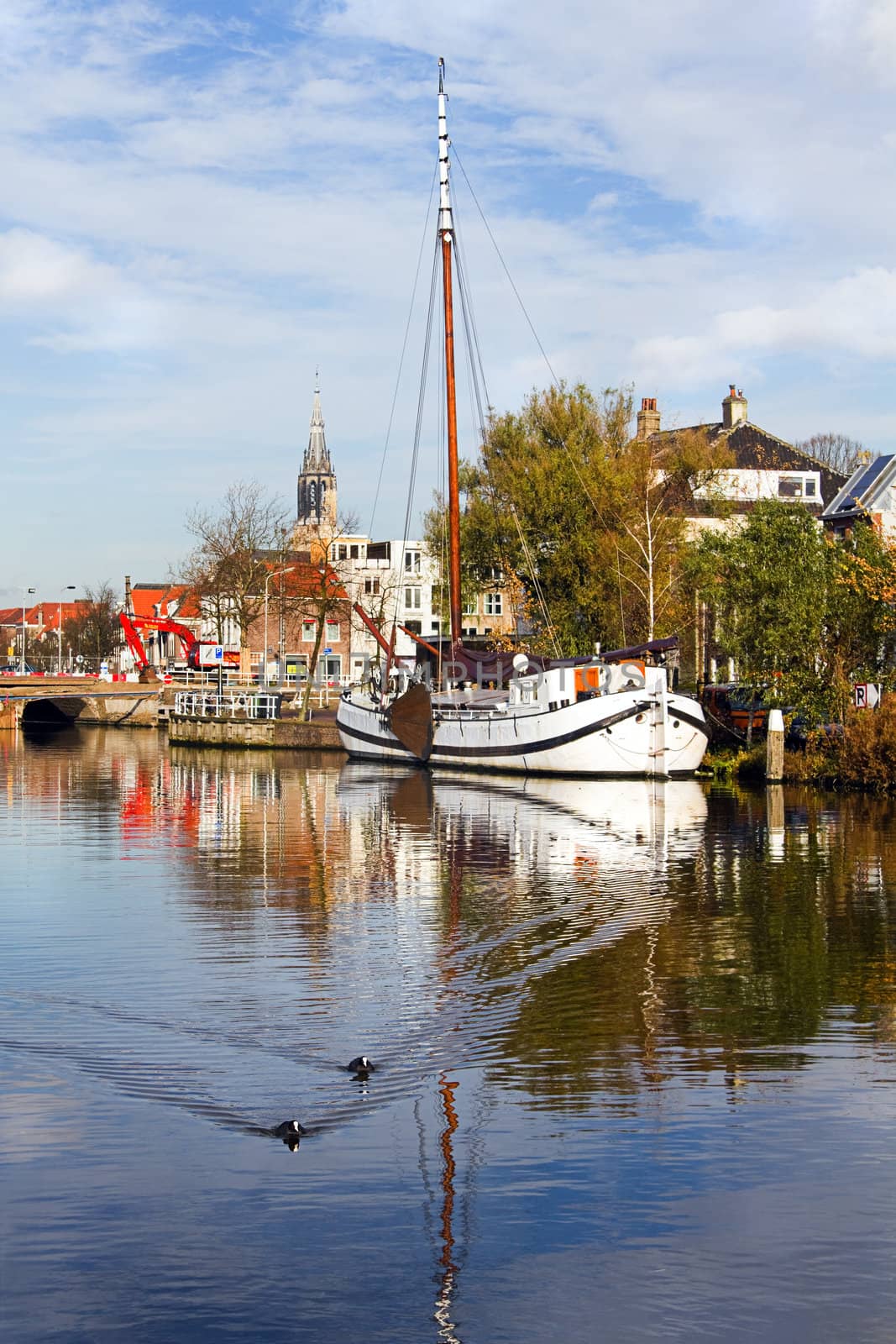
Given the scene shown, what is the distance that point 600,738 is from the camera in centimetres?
4841

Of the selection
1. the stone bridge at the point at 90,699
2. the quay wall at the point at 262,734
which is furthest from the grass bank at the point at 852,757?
the stone bridge at the point at 90,699

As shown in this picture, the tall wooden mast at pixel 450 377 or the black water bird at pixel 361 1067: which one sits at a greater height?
the tall wooden mast at pixel 450 377

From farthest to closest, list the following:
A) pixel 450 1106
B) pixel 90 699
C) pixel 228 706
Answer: pixel 90 699, pixel 228 706, pixel 450 1106

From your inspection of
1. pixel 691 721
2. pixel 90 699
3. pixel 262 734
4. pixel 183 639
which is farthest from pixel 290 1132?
pixel 183 639

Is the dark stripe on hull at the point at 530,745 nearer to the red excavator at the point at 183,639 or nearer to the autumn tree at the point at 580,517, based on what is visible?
the autumn tree at the point at 580,517

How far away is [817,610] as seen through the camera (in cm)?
4394

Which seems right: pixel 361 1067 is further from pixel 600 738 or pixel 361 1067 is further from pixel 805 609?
pixel 600 738

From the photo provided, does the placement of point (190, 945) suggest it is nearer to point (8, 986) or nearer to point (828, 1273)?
point (8, 986)

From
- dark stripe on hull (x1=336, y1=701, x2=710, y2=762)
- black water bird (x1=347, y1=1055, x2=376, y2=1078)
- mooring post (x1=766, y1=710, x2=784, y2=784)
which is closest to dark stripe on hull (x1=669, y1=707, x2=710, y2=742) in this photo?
dark stripe on hull (x1=336, y1=701, x2=710, y2=762)

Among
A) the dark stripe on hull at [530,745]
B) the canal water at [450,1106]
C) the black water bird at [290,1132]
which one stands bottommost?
the canal water at [450,1106]

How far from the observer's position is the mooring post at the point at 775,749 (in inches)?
1719

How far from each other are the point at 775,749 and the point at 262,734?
1296 inches

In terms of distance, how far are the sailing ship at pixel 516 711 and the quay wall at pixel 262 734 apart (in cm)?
649

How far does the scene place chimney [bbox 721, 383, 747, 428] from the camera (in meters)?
92.8
